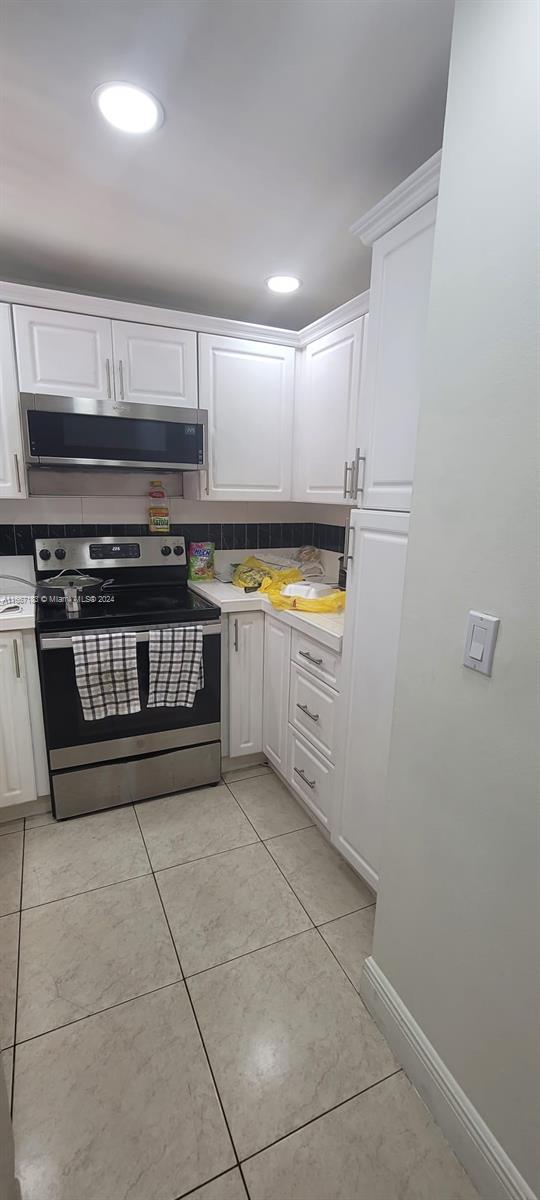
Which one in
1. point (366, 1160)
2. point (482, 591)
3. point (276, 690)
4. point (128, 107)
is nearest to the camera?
point (482, 591)

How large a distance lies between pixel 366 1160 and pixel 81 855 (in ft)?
4.32

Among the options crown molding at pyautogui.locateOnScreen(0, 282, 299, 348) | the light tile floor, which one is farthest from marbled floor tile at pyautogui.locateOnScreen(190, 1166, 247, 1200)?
crown molding at pyautogui.locateOnScreen(0, 282, 299, 348)

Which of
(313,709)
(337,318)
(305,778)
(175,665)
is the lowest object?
(305,778)

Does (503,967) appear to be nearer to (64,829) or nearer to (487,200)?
(487,200)

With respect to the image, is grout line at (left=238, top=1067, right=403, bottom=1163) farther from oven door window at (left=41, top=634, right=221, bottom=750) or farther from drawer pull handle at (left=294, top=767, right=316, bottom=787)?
oven door window at (left=41, top=634, right=221, bottom=750)

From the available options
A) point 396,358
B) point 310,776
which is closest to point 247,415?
point 396,358

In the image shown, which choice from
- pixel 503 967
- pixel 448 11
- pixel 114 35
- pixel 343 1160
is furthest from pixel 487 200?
pixel 343 1160

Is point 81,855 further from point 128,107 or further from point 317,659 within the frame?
point 128,107

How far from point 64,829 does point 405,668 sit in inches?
68.0

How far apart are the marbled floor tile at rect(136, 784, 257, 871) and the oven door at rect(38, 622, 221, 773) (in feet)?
0.84

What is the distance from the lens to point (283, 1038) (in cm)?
132

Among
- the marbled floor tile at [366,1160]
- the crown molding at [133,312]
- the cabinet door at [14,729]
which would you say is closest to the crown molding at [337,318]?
the crown molding at [133,312]

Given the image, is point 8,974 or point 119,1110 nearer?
point 119,1110

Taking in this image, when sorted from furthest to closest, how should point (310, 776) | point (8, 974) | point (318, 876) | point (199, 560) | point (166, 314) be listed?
point (199, 560) → point (166, 314) → point (310, 776) → point (318, 876) → point (8, 974)
